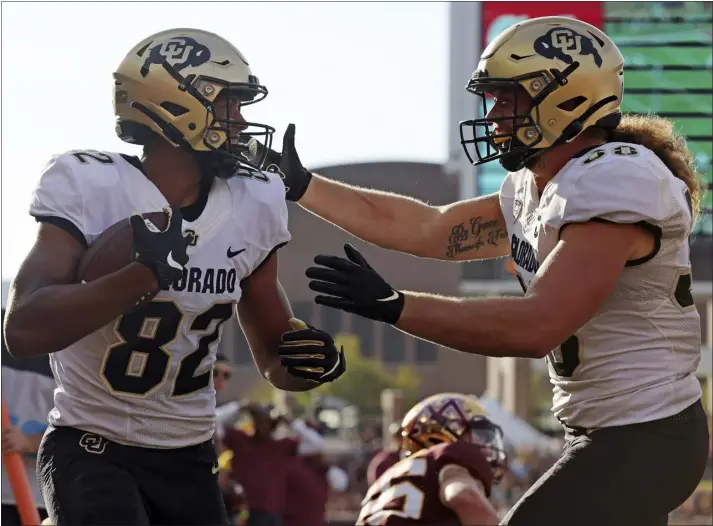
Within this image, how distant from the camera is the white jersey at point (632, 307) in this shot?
3.76 meters

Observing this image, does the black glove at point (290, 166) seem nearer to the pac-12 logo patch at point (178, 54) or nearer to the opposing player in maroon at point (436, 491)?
the pac-12 logo patch at point (178, 54)

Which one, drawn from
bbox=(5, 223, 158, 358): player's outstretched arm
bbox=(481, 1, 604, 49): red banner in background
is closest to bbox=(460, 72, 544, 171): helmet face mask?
bbox=(5, 223, 158, 358): player's outstretched arm

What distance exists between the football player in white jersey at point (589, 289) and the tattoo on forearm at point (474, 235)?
531 millimetres

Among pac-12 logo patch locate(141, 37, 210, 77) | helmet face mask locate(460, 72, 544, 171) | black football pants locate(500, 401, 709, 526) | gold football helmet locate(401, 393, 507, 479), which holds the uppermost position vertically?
pac-12 logo patch locate(141, 37, 210, 77)

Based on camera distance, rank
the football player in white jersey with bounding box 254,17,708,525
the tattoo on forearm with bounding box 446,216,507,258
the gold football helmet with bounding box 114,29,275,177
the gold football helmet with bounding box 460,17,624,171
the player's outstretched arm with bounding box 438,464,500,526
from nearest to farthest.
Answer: the football player in white jersey with bounding box 254,17,708,525 < the gold football helmet with bounding box 114,29,275,177 < the gold football helmet with bounding box 460,17,624,171 < the player's outstretched arm with bounding box 438,464,500,526 < the tattoo on forearm with bounding box 446,216,507,258

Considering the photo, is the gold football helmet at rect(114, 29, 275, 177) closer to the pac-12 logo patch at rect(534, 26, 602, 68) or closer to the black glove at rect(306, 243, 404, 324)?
the black glove at rect(306, 243, 404, 324)

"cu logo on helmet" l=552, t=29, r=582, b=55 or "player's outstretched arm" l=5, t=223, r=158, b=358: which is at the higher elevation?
"cu logo on helmet" l=552, t=29, r=582, b=55

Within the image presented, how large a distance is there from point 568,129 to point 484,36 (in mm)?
11854

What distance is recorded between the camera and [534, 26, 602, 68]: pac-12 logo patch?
13.6ft

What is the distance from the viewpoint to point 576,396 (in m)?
3.94

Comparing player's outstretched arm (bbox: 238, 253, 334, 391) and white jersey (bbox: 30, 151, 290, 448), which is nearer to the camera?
white jersey (bbox: 30, 151, 290, 448)

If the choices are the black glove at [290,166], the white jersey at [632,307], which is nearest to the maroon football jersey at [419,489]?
the white jersey at [632,307]

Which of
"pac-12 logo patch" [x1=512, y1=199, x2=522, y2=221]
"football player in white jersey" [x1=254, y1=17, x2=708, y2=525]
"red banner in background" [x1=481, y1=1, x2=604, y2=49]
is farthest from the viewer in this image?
"red banner in background" [x1=481, y1=1, x2=604, y2=49]

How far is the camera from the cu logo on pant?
3719 millimetres
